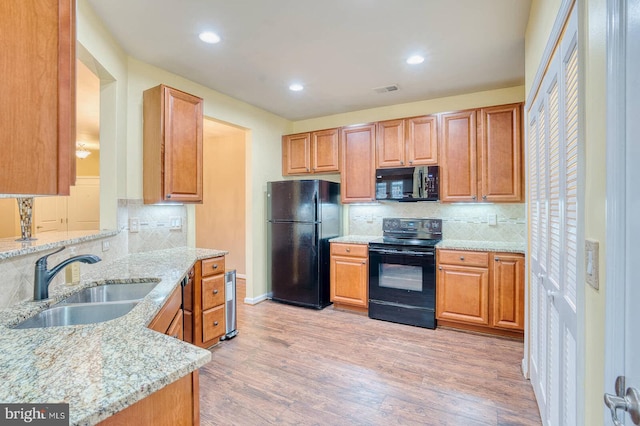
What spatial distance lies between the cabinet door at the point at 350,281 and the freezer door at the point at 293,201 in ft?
2.14

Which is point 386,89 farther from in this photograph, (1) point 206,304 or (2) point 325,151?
(1) point 206,304

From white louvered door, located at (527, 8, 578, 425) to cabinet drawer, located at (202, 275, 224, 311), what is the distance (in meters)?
2.48

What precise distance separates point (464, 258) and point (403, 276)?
2.17 feet

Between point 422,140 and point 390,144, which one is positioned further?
point 390,144

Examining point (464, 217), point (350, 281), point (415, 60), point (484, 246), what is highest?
point (415, 60)

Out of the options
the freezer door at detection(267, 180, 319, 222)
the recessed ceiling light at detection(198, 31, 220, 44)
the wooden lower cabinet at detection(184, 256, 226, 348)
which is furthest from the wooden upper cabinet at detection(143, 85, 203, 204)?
the freezer door at detection(267, 180, 319, 222)

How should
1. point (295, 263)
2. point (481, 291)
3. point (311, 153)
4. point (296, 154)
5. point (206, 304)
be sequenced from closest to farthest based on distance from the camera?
point (206, 304) → point (481, 291) → point (295, 263) → point (311, 153) → point (296, 154)

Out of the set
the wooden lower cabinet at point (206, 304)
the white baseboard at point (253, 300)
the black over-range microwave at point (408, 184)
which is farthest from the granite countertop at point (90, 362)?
the black over-range microwave at point (408, 184)

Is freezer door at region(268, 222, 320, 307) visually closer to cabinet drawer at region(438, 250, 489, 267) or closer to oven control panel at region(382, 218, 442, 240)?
oven control panel at region(382, 218, 442, 240)

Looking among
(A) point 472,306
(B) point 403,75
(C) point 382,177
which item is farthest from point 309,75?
(A) point 472,306

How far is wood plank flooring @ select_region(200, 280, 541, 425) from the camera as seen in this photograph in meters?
1.95

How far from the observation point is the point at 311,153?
14.5 feet

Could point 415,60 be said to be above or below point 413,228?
above

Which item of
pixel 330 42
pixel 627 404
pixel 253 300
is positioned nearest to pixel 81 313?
pixel 627 404
